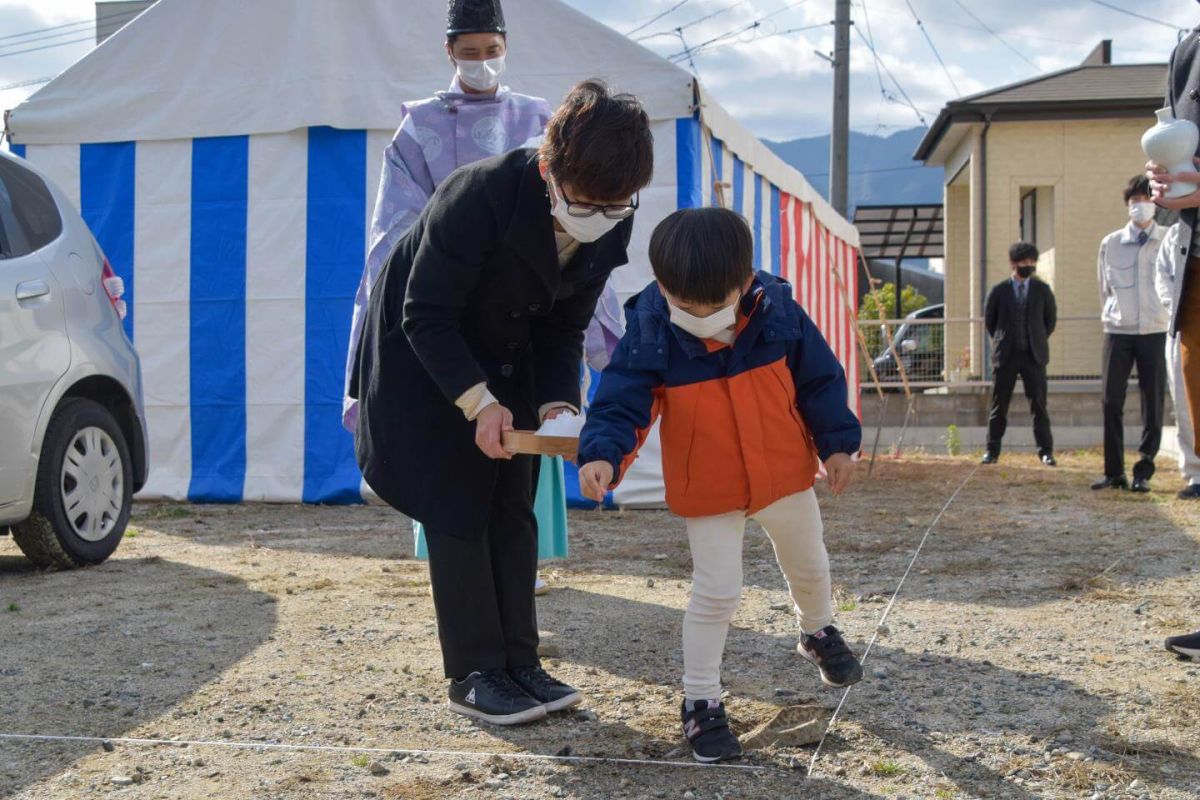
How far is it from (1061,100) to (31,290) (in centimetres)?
1600

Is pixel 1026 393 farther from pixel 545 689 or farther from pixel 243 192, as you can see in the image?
pixel 545 689

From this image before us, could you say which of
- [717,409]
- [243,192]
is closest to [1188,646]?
[717,409]

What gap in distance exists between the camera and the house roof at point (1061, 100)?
58.9 ft

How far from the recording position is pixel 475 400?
292 cm

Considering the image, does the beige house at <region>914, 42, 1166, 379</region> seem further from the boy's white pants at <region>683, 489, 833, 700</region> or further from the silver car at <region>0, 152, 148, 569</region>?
the boy's white pants at <region>683, 489, 833, 700</region>

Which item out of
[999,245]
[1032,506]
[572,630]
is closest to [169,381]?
[572,630]

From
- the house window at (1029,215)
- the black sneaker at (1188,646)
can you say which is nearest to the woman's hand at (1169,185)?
the black sneaker at (1188,646)

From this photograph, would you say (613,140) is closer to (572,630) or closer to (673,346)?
(673,346)

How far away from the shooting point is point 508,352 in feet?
10.5

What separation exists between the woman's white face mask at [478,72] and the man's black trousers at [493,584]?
146 cm

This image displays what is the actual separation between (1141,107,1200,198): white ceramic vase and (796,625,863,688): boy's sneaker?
1.55 m

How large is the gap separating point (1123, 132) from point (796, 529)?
17228 millimetres

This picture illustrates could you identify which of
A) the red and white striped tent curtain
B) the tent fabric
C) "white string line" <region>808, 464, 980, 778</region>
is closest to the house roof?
the red and white striped tent curtain

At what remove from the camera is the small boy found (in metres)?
2.80
